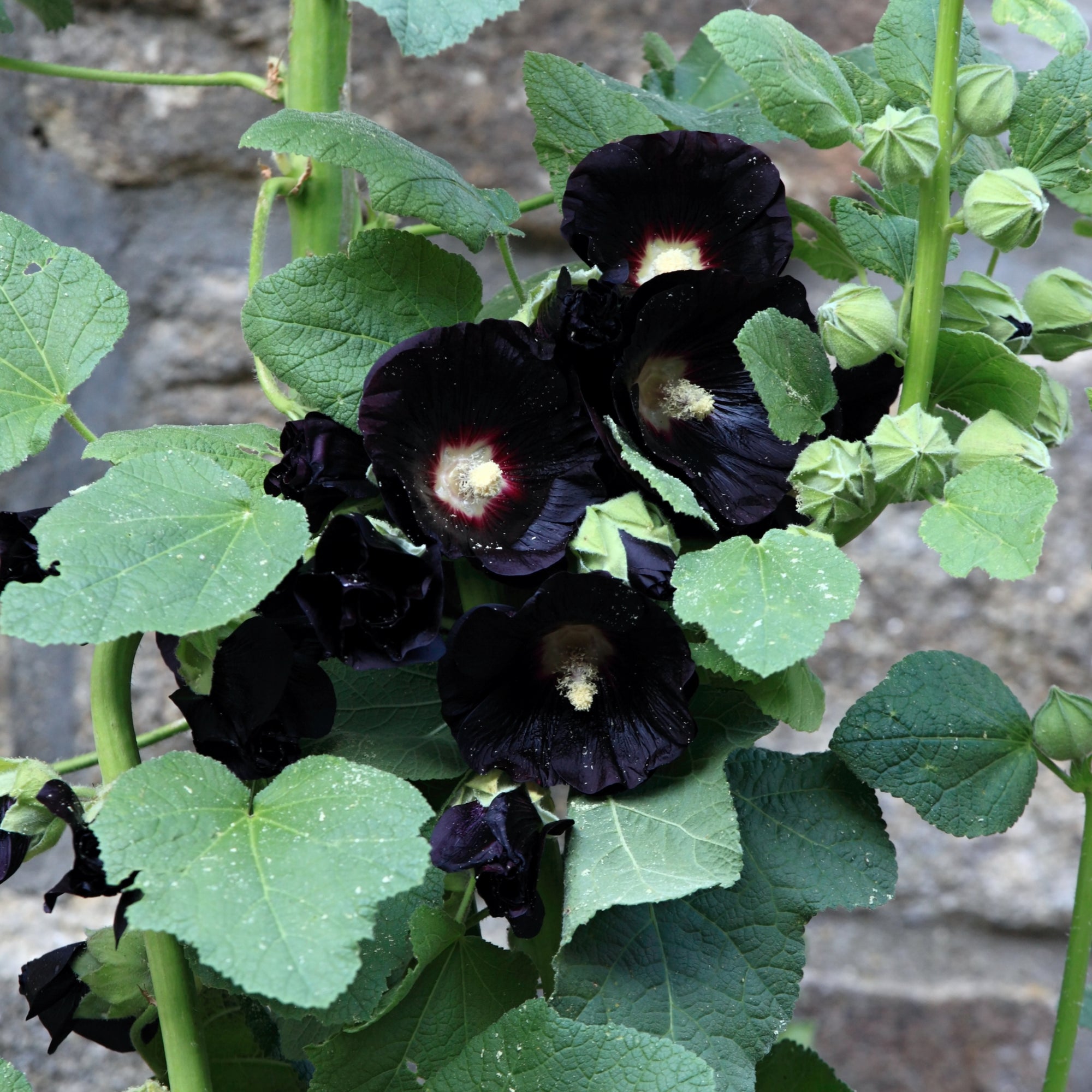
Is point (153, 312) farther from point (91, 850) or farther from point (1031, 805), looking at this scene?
point (1031, 805)

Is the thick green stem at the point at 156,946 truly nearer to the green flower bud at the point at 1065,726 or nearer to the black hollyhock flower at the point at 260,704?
the black hollyhock flower at the point at 260,704

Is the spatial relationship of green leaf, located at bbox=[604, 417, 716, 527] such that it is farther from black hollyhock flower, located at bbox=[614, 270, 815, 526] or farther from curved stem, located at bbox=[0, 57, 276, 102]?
curved stem, located at bbox=[0, 57, 276, 102]

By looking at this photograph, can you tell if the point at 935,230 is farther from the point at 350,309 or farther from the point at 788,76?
the point at 350,309

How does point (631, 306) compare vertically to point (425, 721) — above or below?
above

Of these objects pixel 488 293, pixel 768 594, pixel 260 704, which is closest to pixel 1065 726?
pixel 768 594

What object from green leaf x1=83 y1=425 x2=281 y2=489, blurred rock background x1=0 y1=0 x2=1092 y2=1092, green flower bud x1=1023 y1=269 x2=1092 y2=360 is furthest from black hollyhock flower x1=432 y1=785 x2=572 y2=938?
blurred rock background x1=0 y1=0 x2=1092 y2=1092

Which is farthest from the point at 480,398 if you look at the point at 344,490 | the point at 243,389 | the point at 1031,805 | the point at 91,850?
the point at 1031,805
